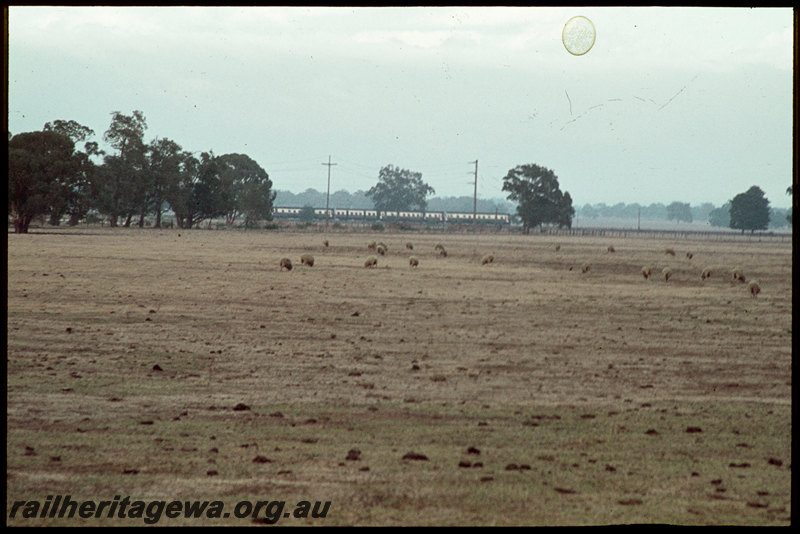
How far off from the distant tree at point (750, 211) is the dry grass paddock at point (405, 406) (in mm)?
83302

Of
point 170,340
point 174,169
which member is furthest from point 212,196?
point 170,340

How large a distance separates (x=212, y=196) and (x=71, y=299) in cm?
6105

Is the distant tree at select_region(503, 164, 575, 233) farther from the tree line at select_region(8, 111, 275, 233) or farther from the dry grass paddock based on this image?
the dry grass paddock

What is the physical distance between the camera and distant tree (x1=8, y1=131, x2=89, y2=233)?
55875 millimetres

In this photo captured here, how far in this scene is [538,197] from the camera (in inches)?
3878

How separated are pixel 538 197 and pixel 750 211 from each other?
76.8 ft

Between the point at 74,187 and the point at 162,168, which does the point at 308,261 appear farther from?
the point at 162,168

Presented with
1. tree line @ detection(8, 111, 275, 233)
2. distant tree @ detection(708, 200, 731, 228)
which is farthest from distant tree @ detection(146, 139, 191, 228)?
distant tree @ detection(708, 200, 731, 228)

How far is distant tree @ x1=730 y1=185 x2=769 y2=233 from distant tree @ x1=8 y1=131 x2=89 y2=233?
70761 mm

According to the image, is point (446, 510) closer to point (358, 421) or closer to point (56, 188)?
point (358, 421)

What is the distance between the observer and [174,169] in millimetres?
76438

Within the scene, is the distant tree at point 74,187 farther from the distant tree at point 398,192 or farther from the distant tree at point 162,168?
the distant tree at point 398,192

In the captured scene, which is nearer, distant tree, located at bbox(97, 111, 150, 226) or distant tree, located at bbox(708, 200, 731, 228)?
distant tree, located at bbox(97, 111, 150, 226)

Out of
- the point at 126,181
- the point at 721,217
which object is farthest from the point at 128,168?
the point at 721,217
